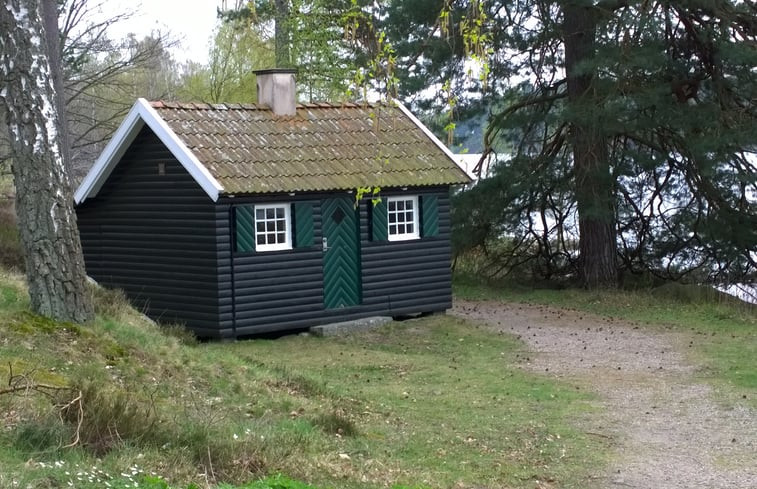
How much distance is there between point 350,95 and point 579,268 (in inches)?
702

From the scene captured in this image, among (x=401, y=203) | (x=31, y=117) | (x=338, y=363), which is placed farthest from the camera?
(x=401, y=203)

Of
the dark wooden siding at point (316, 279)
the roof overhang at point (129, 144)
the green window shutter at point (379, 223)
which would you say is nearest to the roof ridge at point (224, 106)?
the roof overhang at point (129, 144)

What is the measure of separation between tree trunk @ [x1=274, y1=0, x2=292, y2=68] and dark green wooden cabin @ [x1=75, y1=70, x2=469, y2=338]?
423 inches

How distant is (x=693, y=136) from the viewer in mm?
21469

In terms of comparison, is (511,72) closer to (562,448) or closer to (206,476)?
(562,448)

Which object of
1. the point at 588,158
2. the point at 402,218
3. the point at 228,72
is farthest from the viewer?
the point at 228,72

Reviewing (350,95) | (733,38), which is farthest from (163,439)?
(733,38)

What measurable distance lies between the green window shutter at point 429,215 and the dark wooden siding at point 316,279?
86mm

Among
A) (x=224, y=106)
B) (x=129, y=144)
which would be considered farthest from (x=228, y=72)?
(x=129, y=144)

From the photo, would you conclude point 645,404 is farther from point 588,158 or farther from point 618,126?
point 588,158

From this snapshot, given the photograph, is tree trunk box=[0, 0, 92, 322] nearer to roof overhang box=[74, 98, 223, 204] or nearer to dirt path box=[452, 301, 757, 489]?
roof overhang box=[74, 98, 223, 204]

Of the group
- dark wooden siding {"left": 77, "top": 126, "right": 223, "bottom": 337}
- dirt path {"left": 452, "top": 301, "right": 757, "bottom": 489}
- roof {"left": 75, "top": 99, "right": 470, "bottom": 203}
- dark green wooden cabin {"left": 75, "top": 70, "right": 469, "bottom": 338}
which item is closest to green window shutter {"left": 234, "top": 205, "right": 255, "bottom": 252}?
dark green wooden cabin {"left": 75, "top": 70, "right": 469, "bottom": 338}

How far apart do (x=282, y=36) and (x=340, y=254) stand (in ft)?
46.7

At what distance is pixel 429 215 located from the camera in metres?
20.2
